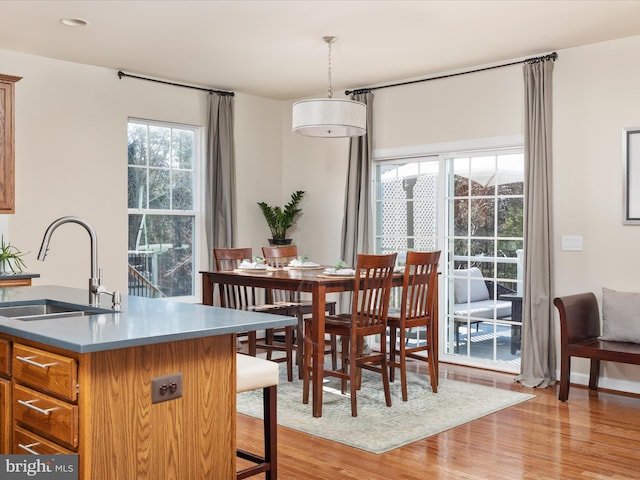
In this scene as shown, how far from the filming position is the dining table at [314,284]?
169 inches

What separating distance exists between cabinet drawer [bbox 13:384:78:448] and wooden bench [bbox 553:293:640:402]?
3.59m

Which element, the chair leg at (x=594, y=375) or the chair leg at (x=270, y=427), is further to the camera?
the chair leg at (x=594, y=375)

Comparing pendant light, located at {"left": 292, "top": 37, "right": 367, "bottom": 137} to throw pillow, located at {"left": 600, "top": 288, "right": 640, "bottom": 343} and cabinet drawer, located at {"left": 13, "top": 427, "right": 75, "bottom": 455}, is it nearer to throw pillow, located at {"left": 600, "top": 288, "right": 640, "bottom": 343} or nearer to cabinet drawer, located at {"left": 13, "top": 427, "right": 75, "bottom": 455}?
throw pillow, located at {"left": 600, "top": 288, "right": 640, "bottom": 343}

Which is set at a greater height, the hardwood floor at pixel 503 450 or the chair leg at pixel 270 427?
the chair leg at pixel 270 427

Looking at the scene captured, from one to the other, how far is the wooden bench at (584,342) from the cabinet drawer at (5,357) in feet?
11.8

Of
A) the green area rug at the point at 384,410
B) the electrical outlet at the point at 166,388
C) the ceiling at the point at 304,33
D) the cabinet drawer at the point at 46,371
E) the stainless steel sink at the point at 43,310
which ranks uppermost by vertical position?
the ceiling at the point at 304,33

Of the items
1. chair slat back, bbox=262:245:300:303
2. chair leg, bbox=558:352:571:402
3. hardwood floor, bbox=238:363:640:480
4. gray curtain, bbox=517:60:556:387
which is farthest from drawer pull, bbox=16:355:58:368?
gray curtain, bbox=517:60:556:387

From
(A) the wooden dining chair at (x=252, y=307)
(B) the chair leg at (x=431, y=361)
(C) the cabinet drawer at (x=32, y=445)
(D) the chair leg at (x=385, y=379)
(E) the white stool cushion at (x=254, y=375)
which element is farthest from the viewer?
(A) the wooden dining chair at (x=252, y=307)

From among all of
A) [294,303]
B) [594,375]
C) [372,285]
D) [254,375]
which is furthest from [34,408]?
[594,375]

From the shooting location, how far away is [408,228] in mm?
6469

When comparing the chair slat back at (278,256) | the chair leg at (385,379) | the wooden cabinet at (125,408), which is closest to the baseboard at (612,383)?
the chair leg at (385,379)

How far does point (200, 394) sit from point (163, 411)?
0.49 ft

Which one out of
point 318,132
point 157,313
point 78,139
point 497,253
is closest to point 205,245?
point 78,139

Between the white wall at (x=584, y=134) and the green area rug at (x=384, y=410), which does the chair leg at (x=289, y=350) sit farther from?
the white wall at (x=584, y=134)
